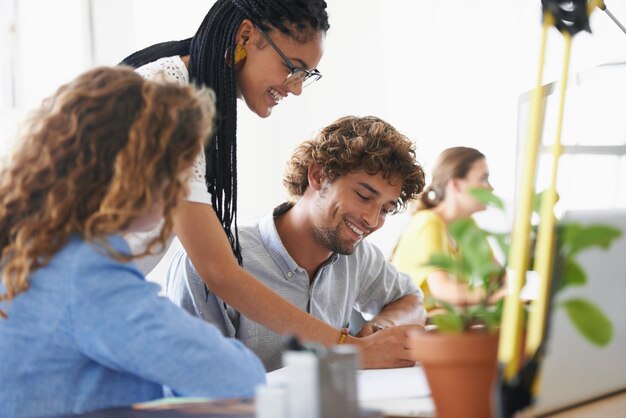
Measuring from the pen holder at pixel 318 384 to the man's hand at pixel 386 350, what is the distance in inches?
30.9

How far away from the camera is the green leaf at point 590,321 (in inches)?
32.0

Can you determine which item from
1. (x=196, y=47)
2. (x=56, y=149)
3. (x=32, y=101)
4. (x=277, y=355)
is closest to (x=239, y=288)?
(x=277, y=355)

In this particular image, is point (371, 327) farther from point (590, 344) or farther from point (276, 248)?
point (590, 344)

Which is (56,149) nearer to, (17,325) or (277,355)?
(17,325)

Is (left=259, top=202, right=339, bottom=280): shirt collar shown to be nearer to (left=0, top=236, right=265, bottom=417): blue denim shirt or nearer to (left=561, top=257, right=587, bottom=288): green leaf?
(left=0, top=236, right=265, bottom=417): blue denim shirt

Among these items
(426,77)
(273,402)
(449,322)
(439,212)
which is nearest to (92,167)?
(273,402)

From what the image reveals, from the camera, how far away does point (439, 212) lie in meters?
3.36

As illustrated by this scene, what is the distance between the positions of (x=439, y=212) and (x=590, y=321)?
100 inches

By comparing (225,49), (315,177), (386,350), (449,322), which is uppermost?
(225,49)

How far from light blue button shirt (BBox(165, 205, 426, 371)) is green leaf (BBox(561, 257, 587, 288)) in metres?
1.20

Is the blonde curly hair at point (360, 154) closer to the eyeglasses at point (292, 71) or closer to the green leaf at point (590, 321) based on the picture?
the eyeglasses at point (292, 71)

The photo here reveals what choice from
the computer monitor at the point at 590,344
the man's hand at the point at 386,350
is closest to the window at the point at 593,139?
the computer monitor at the point at 590,344

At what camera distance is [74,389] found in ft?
3.66

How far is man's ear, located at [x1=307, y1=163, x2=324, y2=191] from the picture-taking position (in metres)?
2.21
